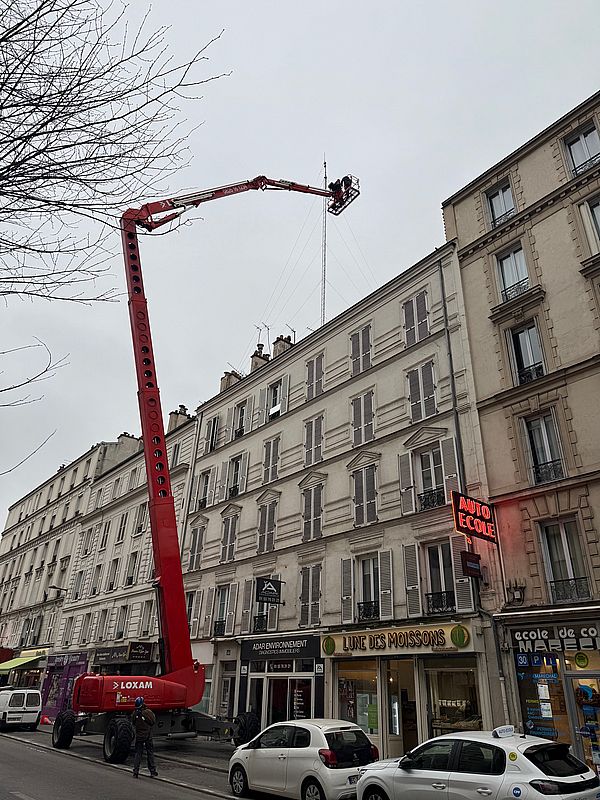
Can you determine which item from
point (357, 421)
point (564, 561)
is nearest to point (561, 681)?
Result: point (564, 561)

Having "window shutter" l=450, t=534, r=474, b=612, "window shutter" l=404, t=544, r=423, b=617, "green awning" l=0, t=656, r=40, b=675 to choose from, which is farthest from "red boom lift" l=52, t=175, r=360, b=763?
"green awning" l=0, t=656, r=40, b=675

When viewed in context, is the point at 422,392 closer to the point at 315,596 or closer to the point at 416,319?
the point at 416,319

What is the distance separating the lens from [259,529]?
24.0 meters

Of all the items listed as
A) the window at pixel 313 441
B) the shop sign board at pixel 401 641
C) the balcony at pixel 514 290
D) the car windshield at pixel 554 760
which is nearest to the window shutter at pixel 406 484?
the shop sign board at pixel 401 641

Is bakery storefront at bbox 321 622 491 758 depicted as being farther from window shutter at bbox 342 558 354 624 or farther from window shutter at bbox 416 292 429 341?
window shutter at bbox 416 292 429 341

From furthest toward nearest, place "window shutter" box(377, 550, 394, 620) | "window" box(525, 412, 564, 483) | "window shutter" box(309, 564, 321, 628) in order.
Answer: "window shutter" box(309, 564, 321, 628) < "window shutter" box(377, 550, 394, 620) < "window" box(525, 412, 564, 483)

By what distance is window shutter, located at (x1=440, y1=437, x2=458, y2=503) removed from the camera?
16797 millimetres

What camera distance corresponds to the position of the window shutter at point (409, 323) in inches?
802

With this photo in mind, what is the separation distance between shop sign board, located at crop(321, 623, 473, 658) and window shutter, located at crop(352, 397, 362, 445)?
21.7 feet

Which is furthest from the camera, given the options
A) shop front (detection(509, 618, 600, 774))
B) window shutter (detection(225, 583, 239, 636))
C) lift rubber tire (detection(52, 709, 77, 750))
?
window shutter (detection(225, 583, 239, 636))

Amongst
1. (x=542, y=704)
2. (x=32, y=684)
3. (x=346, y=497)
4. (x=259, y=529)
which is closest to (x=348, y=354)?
(x=346, y=497)

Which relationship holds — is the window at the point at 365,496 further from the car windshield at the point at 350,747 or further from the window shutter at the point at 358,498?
the car windshield at the point at 350,747

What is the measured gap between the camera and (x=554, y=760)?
24.1 feet

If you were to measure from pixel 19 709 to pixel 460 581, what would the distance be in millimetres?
19850
